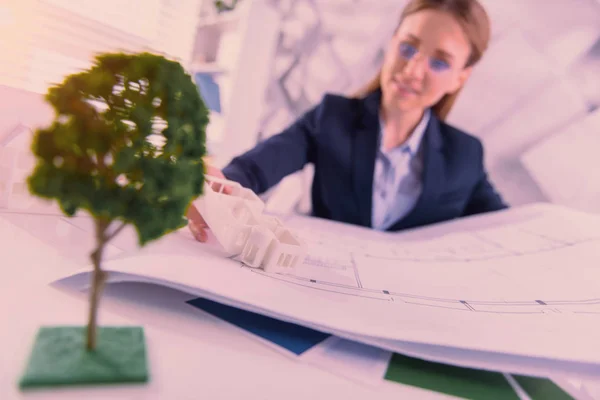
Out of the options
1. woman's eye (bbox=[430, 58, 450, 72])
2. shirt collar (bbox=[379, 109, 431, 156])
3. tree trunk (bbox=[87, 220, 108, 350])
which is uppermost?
woman's eye (bbox=[430, 58, 450, 72])

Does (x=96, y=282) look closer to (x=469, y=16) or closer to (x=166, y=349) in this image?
(x=166, y=349)

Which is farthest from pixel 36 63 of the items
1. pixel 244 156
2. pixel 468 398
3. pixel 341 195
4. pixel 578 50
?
pixel 578 50

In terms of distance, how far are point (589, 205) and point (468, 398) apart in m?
0.83

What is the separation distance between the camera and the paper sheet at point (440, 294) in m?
0.24

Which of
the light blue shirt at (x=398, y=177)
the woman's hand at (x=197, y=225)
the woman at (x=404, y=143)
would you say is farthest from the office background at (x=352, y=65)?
the woman's hand at (x=197, y=225)

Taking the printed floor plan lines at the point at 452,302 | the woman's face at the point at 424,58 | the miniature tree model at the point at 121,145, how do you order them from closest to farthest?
the miniature tree model at the point at 121,145, the printed floor plan lines at the point at 452,302, the woman's face at the point at 424,58

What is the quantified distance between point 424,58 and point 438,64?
0.09 ft

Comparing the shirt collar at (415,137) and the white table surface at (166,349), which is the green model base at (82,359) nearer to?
the white table surface at (166,349)

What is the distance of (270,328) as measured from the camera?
255 mm

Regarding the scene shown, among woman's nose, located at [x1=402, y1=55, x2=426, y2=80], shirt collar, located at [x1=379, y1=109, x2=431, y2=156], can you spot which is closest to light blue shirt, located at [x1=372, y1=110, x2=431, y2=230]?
shirt collar, located at [x1=379, y1=109, x2=431, y2=156]

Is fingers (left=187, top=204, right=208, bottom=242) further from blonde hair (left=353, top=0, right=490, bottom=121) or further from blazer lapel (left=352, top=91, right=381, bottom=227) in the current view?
blonde hair (left=353, top=0, right=490, bottom=121)

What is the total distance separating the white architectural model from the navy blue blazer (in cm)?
41

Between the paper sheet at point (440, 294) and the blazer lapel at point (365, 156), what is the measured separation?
1.04ft

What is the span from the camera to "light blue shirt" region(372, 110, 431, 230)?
846mm
